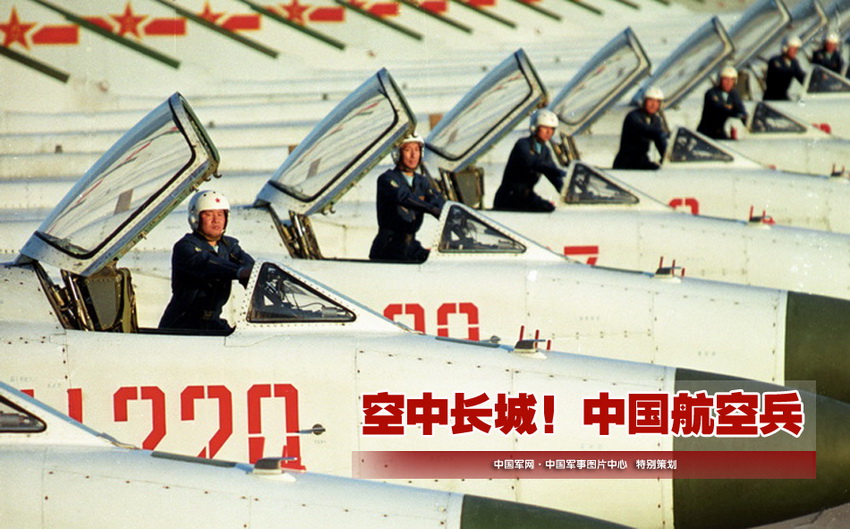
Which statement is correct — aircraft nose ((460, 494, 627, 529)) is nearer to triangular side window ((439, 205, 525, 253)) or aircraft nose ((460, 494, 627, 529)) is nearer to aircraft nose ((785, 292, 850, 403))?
aircraft nose ((785, 292, 850, 403))

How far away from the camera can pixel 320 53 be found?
93.9 ft

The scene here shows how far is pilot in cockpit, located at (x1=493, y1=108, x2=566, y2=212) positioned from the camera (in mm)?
12758

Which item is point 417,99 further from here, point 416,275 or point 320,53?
point 416,275

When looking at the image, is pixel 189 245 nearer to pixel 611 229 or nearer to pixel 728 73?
pixel 611 229

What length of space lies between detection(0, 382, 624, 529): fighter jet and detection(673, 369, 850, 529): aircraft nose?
163cm

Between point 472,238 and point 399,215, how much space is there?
1090 millimetres

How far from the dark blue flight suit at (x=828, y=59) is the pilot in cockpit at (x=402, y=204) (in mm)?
13613

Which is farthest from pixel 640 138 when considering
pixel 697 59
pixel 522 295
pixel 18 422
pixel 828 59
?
pixel 18 422

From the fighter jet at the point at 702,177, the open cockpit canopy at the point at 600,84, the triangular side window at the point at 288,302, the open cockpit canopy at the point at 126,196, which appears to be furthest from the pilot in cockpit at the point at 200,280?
the open cockpit canopy at the point at 600,84

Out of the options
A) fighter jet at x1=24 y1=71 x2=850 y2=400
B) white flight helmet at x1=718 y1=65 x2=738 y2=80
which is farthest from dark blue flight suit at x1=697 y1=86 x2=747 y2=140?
fighter jet at x1=24 y1=71 x2=850 y2=400

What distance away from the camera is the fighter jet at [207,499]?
589 centimetres

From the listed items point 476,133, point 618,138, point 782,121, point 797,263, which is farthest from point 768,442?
point 782,121

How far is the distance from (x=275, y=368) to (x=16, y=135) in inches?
539

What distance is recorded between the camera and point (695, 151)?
15.4 metres
